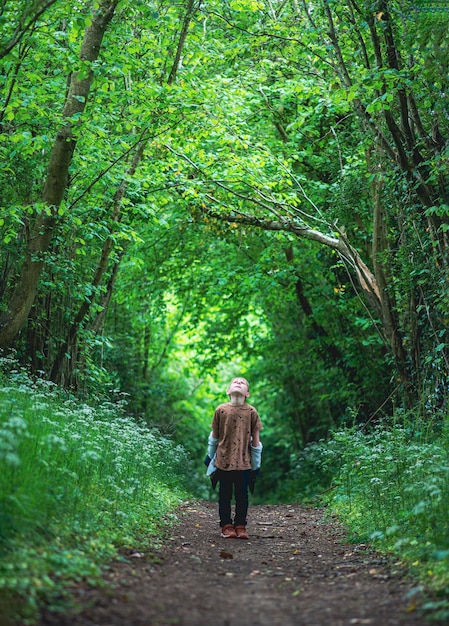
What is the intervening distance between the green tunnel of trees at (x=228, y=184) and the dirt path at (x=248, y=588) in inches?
179

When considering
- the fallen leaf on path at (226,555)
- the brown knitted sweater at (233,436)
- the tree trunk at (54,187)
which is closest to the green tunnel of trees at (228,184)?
the tree trunk at (54,187)

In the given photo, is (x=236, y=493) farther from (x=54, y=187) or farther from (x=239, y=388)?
(x=54, y=187)

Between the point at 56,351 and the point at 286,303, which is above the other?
the point at 286,303

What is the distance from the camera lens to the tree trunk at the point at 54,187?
1011 cm

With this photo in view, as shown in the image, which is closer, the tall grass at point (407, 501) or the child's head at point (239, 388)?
the tall grass at point (407, 501)

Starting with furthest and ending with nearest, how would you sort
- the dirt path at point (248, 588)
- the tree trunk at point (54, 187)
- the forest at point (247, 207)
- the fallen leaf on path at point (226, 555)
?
the tree trunk at point (54, 187)
the forest at point (247, 207)
the fallen leaf on path at point (226, 555)
the dirt path at point (248, 588)

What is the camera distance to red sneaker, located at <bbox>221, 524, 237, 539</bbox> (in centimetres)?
904

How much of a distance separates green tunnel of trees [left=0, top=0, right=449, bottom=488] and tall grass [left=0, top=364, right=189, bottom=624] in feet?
9.96

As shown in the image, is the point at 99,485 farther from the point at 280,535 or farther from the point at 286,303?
the point at 286,303

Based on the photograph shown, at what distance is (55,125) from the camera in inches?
412

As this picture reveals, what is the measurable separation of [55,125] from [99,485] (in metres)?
5.64

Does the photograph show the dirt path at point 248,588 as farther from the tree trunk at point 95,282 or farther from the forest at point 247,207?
the tree trunk at point 95,282


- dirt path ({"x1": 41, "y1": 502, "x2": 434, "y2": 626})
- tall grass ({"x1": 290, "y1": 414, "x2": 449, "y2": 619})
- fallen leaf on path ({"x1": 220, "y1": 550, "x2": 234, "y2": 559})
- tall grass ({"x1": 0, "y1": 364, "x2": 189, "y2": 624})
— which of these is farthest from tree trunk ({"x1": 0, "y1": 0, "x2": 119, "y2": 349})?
tall grass ({"x1": 290, "y1": 414, "x2": 449, "y2": 619})

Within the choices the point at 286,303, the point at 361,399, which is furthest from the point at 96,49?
the point at 286,303
